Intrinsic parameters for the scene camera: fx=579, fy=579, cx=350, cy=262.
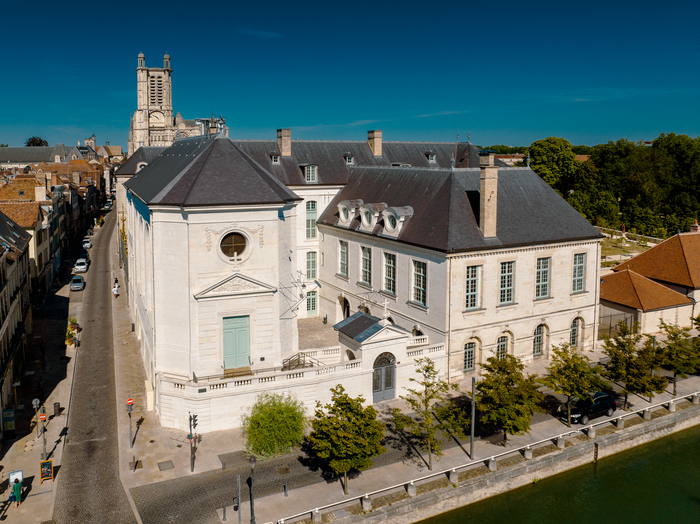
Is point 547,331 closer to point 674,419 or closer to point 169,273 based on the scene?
point 674,419

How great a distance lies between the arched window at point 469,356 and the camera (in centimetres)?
3378

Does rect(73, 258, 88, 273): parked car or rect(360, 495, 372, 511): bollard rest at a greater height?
rect(73, 258, 88, 273): parked car

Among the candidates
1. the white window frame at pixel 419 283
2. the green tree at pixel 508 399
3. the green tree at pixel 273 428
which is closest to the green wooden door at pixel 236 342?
the green tree at pixel 273 428

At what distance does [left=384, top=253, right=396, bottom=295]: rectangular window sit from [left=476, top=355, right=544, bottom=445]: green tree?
11407 mm

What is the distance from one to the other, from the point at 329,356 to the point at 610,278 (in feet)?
83.3

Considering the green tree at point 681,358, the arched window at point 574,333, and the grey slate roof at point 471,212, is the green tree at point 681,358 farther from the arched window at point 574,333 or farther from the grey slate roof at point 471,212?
the grey slate roof at point 471,212

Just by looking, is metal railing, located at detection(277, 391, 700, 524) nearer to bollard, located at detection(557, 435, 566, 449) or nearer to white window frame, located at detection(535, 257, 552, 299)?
bollard, located at detection(557, 435, 566, 449)

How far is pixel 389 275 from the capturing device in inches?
1474

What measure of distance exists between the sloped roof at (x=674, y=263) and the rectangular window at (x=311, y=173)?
2643 centimetres

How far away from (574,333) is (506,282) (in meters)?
7.74

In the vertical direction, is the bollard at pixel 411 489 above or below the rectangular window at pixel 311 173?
below

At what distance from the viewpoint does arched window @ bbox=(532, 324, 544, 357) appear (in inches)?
1438

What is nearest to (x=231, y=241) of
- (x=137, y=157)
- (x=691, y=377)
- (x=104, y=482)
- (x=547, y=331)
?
(x=104, y=482)

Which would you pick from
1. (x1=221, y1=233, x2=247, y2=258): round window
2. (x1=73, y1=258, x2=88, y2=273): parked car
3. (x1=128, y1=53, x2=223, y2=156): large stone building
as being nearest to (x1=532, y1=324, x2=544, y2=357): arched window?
(x1=221, y1=233, x2=247, y2=258): round window
